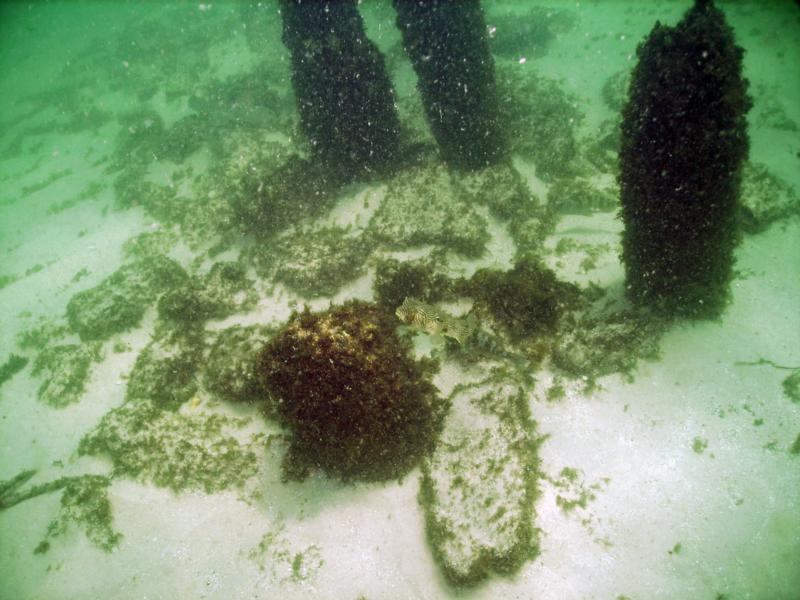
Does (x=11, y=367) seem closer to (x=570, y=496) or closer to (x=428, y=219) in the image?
→ (x=428, y=219)

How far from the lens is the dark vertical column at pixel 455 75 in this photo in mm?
8266

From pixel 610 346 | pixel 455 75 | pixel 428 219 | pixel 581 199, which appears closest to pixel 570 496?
pixel 610 346

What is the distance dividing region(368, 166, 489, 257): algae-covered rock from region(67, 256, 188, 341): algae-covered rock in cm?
461

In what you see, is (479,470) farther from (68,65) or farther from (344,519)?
(68,65)

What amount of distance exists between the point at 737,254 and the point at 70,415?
1196 centimetres

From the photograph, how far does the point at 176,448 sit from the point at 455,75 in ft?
27.7

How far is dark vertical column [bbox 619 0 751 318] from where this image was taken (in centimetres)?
410

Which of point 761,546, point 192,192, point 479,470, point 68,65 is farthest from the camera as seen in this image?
point 68,65

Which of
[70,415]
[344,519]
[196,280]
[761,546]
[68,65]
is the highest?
[68,65]

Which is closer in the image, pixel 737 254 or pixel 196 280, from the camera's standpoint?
pixel 737 254

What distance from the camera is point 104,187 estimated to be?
45.7 feet

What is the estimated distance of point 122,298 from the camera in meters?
8.14

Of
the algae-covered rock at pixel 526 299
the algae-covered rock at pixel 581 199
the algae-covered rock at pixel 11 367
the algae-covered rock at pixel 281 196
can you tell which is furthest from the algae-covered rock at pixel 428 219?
the algae-covered rock at pixel 11 367

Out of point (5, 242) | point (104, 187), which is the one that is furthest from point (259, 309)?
point (5, 242)
